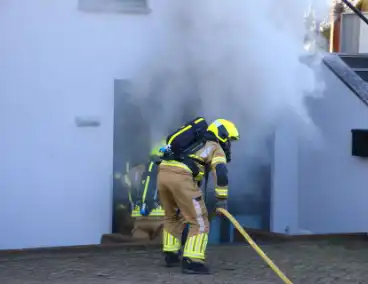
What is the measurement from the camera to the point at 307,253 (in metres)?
7.49

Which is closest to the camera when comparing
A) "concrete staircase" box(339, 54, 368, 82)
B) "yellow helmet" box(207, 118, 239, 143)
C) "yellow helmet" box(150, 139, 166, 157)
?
"yellow helmet" box(207, 118, 239, 143)

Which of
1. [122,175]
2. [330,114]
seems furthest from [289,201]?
[122,175]

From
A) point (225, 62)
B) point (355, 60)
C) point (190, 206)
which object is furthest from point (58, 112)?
point (355, 60)

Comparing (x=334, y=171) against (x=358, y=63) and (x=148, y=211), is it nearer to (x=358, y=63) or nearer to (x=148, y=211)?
(x=358, y=63)

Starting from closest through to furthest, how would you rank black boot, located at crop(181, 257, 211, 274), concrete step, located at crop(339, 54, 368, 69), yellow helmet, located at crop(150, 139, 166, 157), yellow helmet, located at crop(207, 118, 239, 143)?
black boot, located at crop(181, 257, 211, 274) < yellow helmet, located at crop(207, 118, 239, 143) < yellow helmet, located at crop(150, 139, 166, 157) < concrete step, located at crop(339, 54, 368, 69)

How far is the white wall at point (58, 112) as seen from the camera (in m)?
8.41

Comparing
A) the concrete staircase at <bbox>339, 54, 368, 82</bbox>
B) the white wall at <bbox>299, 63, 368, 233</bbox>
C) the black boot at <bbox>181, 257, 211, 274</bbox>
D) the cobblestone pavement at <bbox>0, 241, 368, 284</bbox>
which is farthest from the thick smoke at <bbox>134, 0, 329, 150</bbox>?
the black boot at <bbox>181, 257, 211, 274</bbox>

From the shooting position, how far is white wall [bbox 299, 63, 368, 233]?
882 centimetres

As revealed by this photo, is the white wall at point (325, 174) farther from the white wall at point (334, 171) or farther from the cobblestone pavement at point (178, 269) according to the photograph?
the cobblestone pavement at point (178, 269)

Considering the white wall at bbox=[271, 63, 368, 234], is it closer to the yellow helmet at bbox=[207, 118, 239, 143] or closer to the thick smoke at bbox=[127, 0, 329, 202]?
the thick smoke at bbox=[127, 0, 329, 202]

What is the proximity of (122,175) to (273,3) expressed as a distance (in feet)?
8.22

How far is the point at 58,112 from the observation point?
8.56m

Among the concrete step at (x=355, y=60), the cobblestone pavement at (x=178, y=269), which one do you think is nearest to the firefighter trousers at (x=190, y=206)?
the cobblestone pavement at (x=178, y=269)

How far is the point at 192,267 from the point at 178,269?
288 mm
